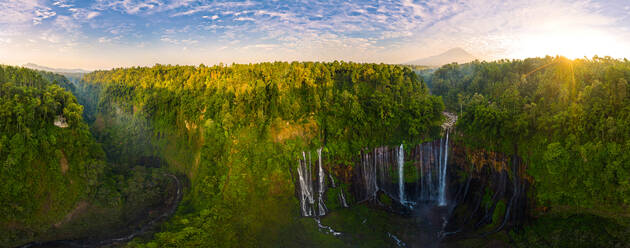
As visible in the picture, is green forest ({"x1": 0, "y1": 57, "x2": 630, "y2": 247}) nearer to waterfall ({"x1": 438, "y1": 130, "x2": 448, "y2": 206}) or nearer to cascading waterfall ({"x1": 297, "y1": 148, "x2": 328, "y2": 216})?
cascading waterfall ({"x1": 297, "y1": 148, "x2": 328, "y2": 216})

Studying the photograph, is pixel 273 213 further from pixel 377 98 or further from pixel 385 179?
pixel 377 98

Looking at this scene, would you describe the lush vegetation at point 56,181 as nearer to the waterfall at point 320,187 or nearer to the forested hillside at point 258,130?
the forested hillside at point 258,130

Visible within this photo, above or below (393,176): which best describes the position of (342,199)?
below

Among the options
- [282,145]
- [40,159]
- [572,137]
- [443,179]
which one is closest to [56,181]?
[40,159]

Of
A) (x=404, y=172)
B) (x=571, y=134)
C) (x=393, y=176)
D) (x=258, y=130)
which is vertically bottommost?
(x=393, y=176)

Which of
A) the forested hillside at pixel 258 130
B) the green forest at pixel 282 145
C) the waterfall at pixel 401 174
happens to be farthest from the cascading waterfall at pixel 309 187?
the waterfall at pixel 401 174

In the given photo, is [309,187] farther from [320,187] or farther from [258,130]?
[258,130]
